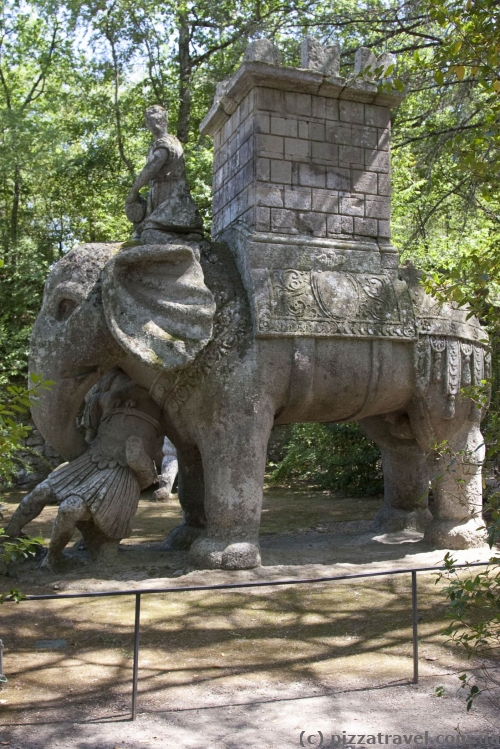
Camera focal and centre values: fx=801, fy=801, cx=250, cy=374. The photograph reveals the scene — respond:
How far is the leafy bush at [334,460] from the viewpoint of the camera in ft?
37.8

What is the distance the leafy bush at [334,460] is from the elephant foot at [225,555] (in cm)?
597

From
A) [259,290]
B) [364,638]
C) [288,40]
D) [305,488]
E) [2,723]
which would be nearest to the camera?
[2,723]

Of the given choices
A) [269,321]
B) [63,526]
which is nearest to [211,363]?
[269,321]

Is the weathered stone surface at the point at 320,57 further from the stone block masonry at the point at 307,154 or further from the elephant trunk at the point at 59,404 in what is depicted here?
the elephant trunk at the point at 59,404

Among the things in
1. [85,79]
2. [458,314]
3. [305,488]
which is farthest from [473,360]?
[85,79]

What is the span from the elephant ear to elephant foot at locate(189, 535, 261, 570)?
1.27 m

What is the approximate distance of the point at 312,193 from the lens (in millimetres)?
5938

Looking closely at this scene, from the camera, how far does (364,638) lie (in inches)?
172

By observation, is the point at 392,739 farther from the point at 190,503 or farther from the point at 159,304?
the point at 190,503

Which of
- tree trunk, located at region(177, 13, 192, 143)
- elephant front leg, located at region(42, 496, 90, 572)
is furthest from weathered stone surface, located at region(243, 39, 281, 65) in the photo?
tree trunk, located at region(177, 13, 192, 143)

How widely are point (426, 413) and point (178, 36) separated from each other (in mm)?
12097

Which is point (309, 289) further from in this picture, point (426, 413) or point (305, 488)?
point (305, 488)

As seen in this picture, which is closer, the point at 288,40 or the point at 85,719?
the point at 85,719

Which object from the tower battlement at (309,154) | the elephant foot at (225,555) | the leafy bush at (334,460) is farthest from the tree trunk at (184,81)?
the elephant foot at (225,555)
